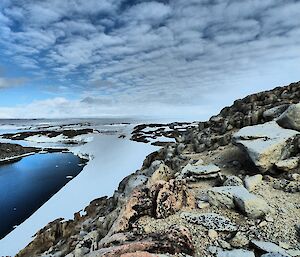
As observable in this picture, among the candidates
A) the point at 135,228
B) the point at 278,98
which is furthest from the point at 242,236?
the point at 278,98

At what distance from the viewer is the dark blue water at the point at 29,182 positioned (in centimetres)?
1928

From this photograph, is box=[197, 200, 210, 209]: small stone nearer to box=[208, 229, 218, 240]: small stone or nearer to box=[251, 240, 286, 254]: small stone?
box=[208, 229, 218, 240]: small stone

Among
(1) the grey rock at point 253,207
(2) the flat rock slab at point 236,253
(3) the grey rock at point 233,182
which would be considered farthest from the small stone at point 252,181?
(2) the flat rock slab at point 236,253

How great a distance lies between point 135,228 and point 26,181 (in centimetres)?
2528

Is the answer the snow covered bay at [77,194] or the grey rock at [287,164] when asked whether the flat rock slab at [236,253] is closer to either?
the grey rock at [287,164]

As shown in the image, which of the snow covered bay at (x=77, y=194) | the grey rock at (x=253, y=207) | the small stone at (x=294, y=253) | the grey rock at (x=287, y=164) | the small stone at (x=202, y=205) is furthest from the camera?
the snow covered bay at (x=77, y=194)

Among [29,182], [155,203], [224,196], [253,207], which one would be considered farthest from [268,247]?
[29,182]

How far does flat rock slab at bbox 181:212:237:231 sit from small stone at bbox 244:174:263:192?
1682 mm

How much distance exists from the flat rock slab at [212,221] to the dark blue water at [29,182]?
14.2 meters

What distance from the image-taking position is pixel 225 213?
19.8 feet

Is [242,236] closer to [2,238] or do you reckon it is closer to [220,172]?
[220,172]

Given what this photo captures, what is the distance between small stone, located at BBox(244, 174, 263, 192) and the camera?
709 cm

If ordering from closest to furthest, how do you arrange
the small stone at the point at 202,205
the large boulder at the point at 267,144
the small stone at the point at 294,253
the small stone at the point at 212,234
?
the small stone at the point at 294,253, the small stone at the point at 212,234, the small stone at the point at 202,205, the large boulder at the point at 267,144

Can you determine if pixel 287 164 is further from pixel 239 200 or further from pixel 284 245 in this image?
pixel 284 245
